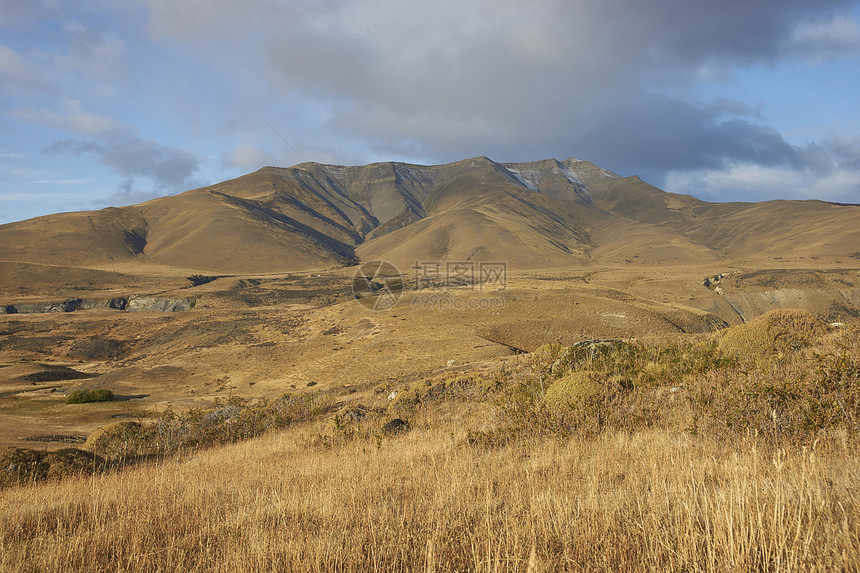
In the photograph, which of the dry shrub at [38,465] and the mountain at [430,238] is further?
the mountain at [430,238]

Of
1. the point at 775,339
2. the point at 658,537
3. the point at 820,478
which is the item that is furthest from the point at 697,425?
the point at 775,339

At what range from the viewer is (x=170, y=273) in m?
95.4

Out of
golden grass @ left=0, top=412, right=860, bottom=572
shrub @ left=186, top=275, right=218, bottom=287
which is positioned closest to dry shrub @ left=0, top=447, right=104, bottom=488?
golden grass @ left=0, top=412, right=860, bottom=572

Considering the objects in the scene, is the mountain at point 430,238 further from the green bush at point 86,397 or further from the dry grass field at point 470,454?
the green bush at point 86,397

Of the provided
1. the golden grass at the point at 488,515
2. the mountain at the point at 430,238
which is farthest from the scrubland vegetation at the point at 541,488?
the mountain at the point at 430,238

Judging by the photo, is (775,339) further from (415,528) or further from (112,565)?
(112,565)

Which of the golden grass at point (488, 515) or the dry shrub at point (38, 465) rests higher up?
the golden grass at point (488, 515)

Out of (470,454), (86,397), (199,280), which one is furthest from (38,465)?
(199,280)

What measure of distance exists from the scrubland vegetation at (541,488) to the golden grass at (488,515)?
23mm

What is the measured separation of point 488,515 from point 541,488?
1.06 metres

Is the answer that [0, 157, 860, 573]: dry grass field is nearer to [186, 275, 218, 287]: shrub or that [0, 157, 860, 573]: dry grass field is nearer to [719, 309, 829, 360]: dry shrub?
[719, 309, 829, 360]: dry shrub

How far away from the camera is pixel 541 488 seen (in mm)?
4348

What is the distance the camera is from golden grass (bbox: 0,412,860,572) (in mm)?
2832

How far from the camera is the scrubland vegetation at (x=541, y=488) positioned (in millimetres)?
2969
